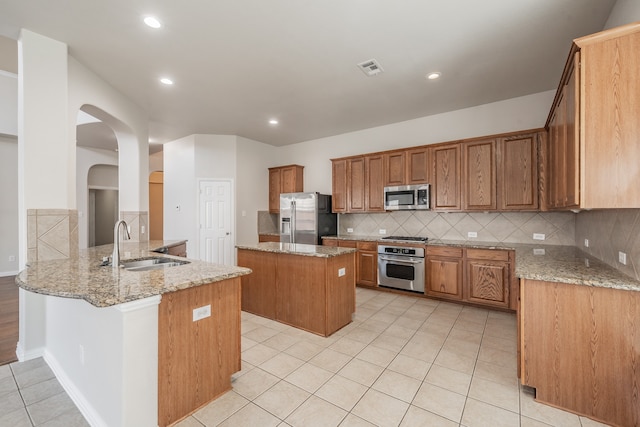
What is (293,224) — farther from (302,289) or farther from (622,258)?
(622,258)

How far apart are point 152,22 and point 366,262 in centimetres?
408

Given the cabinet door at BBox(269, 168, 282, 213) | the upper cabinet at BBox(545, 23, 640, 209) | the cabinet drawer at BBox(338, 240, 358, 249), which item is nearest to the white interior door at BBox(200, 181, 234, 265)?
the cabinet door at BBox(269, 168, 282, 213)

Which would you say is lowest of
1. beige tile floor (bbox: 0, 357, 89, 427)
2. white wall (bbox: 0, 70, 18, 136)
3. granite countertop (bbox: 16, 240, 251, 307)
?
beige tile floor (bbox: 0, 357, 89, 427)

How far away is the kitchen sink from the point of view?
257 centimetres

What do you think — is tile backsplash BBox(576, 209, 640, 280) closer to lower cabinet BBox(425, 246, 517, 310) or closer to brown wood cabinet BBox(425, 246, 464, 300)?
lower cabinet BBox(425, 246, 517, 310)

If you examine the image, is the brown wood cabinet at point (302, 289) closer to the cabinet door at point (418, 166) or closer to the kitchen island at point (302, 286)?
the kitchen island at point (302, 286)

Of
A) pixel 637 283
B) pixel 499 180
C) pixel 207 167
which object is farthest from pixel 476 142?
pixel 207 167

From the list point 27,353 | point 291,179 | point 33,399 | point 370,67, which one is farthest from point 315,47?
point 27,353

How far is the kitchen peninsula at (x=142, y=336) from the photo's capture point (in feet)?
4.88

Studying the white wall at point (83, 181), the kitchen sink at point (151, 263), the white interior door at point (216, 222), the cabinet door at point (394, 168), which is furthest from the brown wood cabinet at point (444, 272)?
the white wall at point (83, 181)

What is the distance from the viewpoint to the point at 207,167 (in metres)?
5.71

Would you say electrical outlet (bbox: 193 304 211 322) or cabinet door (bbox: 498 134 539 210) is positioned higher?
cabinet door (bbox: 498 134 539 210)

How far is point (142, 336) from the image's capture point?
1.54 m

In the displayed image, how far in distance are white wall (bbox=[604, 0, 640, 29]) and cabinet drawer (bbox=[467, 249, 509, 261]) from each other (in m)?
2.44
